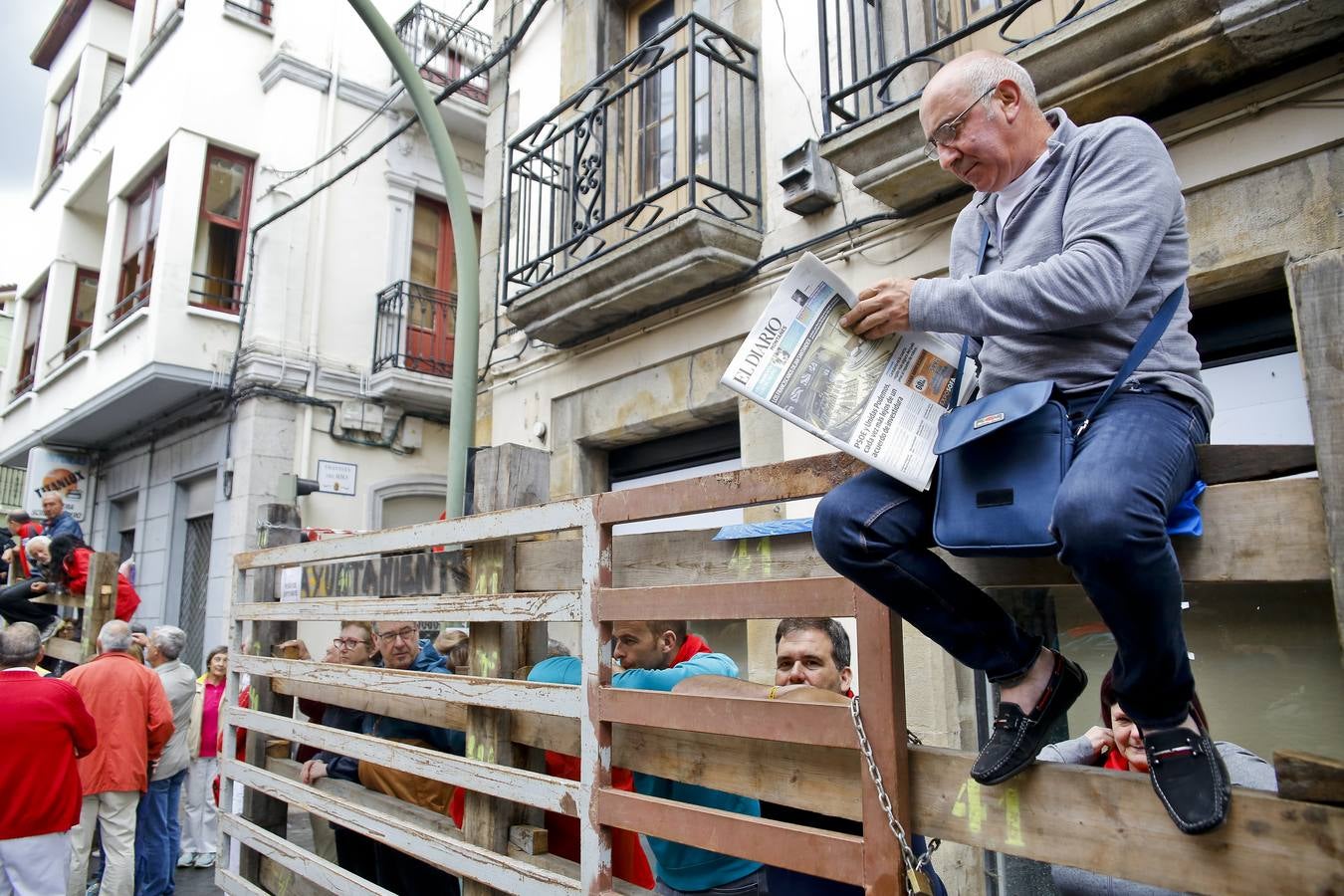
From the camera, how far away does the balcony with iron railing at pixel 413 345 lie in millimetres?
11875

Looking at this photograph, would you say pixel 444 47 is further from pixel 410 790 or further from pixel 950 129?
pixel 950 129

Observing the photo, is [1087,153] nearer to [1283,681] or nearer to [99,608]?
[1283,681]

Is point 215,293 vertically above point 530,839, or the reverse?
point 215,293

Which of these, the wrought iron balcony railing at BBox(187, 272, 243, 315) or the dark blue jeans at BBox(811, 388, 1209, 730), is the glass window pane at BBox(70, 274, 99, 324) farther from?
the dark blue jeans at BBox(811, 388, 1209, 730)

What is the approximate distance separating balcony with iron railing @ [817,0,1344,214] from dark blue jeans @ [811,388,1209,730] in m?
2.81

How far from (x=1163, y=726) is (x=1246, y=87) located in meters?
3.54

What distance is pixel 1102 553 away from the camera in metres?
1.51

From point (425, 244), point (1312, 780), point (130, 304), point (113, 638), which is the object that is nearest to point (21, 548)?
point (113, 638)

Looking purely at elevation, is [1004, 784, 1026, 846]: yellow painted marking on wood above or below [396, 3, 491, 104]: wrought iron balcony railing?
below

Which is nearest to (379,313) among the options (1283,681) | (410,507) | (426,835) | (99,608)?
(410,507)

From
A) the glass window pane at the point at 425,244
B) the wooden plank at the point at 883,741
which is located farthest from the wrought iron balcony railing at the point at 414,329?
the wooden plank at the point at 883,741

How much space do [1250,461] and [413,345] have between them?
11.8m

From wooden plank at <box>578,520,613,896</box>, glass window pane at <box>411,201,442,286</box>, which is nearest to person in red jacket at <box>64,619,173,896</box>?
wooden plank at <box>578,520,613,896</box>

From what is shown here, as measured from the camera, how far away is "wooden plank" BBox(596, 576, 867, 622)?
2.15 meters
